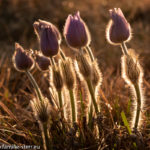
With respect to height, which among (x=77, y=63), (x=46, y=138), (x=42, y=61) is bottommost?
(x=46, y=138)

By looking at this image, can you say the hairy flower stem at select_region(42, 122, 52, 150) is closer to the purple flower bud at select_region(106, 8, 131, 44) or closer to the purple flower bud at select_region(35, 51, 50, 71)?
the purple flower bud at select_region(35, 51, 50, 71)

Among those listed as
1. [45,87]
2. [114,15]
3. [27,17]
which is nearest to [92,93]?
[114,15]

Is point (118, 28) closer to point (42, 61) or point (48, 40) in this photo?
point (48, 40)

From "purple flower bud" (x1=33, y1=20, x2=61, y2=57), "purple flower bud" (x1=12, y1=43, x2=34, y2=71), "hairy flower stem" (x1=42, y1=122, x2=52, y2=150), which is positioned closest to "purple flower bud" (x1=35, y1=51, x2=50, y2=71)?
"purple flower bud" (x1=12, y1=43, x2=34, y2=71)

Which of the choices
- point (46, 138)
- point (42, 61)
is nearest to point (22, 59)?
point (42, 61)

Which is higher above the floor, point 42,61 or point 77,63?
point 42,61

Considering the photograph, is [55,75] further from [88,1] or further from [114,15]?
[88,1]
